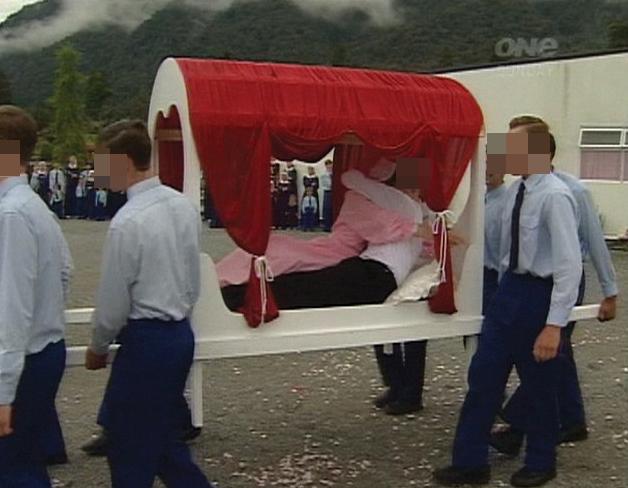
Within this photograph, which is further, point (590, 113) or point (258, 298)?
point (590, 113)

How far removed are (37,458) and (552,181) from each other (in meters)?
2.81

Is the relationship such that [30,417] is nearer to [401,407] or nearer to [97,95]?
[401,407]

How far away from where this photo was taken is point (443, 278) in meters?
5.88

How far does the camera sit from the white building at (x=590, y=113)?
20156 mm

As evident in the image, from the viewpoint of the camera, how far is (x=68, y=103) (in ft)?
163

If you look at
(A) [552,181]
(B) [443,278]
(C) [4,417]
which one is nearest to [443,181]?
Answer: (B) [443,278]

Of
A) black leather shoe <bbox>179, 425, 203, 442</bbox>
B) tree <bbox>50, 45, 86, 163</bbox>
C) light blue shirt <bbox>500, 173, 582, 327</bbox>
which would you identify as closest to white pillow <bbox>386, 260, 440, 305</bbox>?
light blue shirt <bbox>500, 173, 582, 327</bbox>

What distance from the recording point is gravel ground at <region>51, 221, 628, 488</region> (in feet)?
18.0

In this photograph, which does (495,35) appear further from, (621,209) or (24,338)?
(24,338)

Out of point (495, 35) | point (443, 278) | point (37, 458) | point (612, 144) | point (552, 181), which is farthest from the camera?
point (495, 35)

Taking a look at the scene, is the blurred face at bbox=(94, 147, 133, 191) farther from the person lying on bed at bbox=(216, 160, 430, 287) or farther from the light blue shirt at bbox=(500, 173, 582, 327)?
the light blue shirt at bbox=(500, 173, 582, 327)

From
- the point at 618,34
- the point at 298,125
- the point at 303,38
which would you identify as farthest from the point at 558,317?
the point at 303,38

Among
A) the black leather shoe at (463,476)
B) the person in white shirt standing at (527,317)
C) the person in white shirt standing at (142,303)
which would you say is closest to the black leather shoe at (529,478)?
the person in white shirt standing at (527,317)

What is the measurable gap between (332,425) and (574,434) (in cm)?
148
